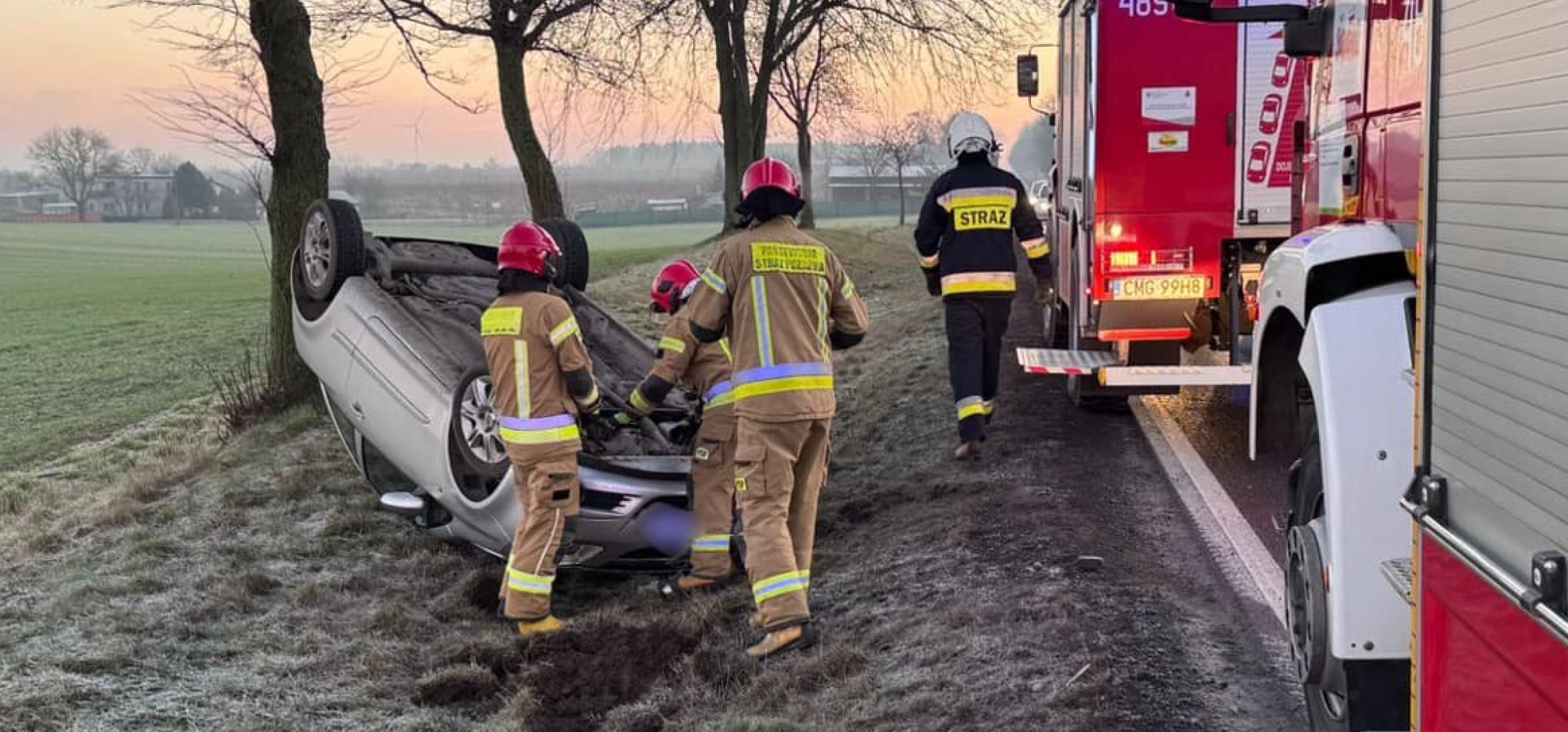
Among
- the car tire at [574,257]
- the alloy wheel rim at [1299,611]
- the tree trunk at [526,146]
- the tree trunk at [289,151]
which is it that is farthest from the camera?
the tree trunk at [526,146]

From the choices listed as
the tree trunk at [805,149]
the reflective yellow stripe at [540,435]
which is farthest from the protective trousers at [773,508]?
the tree trunk at [805,149]

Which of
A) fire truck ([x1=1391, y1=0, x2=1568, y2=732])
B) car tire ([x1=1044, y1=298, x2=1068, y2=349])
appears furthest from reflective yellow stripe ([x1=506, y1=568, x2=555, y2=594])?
car tire ([x1=1044, y1=298, x2=1068, y2=349])

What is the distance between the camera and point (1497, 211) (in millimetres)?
2115

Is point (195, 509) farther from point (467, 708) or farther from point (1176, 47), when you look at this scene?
point (1176, 47)

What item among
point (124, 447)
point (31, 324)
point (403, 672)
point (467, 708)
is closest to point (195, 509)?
point (403, 672)

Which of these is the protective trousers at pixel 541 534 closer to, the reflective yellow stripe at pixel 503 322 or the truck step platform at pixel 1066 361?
the reflective yellow stripe at pixel 503 322

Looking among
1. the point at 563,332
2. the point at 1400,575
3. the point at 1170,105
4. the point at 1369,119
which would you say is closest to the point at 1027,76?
the point at 1170,105

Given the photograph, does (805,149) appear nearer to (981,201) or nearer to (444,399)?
(981,201)

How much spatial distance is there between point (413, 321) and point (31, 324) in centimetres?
2728

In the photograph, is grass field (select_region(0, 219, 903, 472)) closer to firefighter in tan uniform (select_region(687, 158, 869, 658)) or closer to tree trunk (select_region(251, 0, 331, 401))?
tree trunk (select_region(251, 0, 331, 401))

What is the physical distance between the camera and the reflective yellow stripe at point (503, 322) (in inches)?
227

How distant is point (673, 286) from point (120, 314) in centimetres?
2913

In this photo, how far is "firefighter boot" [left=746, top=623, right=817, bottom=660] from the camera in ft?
16.8

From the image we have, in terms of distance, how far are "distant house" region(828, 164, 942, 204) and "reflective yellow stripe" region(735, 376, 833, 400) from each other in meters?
51.6
